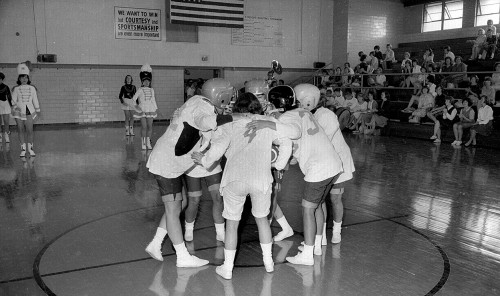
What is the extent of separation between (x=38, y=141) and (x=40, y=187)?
6.96 metres

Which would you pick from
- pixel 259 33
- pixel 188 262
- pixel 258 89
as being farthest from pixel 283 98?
pixel 259 33

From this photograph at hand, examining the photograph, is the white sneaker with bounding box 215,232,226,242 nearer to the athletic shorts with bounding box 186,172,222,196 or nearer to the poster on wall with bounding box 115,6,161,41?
the athletic shorts with bounding box 186,172,222,196

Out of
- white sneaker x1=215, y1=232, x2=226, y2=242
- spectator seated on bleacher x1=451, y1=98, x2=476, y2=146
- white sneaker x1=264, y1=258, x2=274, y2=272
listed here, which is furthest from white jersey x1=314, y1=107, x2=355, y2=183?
spectator seated on bleacher x1=451, y1=98, x2=476, y2=146

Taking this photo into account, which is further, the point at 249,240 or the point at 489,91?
the point at 489,91

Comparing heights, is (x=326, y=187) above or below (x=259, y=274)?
above

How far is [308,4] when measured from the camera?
23375mm

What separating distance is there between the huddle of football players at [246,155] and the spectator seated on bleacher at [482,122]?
397 inches

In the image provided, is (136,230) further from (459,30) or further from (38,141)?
(459,30)

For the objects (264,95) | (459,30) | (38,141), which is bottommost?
(38,141)

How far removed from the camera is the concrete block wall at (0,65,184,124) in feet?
62.4

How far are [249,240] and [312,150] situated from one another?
136cm

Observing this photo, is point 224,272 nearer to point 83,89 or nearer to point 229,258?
point 229,258

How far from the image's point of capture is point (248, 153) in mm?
4000

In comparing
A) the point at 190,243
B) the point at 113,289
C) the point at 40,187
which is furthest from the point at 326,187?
the point at 40,187
